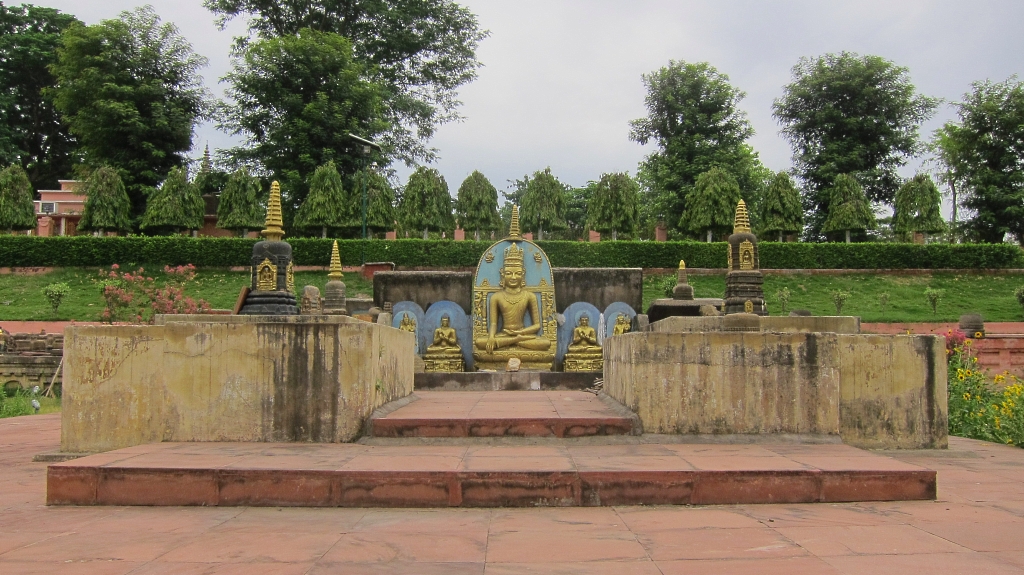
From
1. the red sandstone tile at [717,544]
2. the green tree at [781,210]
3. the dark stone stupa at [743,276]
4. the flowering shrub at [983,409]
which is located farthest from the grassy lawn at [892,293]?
the red sandstone tile at [717,544]

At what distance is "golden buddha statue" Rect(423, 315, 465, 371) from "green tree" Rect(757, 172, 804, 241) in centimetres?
2479

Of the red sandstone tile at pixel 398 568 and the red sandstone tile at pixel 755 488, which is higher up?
the red sandstone tile at pixel 755 488

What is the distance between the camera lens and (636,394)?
615cm

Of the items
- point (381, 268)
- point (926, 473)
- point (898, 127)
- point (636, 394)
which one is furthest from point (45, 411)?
point (898, 127)

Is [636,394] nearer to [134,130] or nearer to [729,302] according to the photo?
[729,302]

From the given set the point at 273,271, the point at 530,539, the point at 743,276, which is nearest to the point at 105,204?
the point at 273,271

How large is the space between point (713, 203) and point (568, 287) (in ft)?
71.7

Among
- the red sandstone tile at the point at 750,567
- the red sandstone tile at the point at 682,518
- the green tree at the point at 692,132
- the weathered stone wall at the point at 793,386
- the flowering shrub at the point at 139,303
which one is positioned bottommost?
the red sandstone tile at the point at 682,518

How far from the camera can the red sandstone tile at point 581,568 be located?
11.0 feet

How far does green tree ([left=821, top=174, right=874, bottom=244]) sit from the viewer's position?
35.2 meters

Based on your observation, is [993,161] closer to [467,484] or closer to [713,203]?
[713,203]

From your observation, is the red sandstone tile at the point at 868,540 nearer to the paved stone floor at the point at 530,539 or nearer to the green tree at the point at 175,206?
the paved stone floor at the point at 530,539

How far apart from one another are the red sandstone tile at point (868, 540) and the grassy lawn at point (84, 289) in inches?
936

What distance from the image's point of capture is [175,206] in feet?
107
